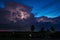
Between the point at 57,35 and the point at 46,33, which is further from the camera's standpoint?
the point at 57,35

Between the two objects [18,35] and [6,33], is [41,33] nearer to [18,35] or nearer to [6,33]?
[18,35]

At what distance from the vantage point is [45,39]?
70.2 feet

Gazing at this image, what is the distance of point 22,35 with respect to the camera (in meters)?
24.2

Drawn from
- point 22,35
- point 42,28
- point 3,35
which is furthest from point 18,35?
point 42,28

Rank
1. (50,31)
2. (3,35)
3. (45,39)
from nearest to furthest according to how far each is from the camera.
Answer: (45,39)
(50,31)
(3,35)

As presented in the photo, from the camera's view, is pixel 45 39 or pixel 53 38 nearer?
pixel 45 39

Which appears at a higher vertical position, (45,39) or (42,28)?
(42,28)

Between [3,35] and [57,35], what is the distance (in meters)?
7.73

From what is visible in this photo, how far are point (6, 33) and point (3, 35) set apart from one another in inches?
23.4

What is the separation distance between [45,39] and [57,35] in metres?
3.42

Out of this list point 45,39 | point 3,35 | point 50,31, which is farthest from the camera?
point 3,35

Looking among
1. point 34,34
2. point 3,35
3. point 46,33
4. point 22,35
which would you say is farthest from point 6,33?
point 46,33

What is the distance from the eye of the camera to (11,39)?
21.6 meters

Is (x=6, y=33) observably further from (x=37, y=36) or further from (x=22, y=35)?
(x=37, y=36)
